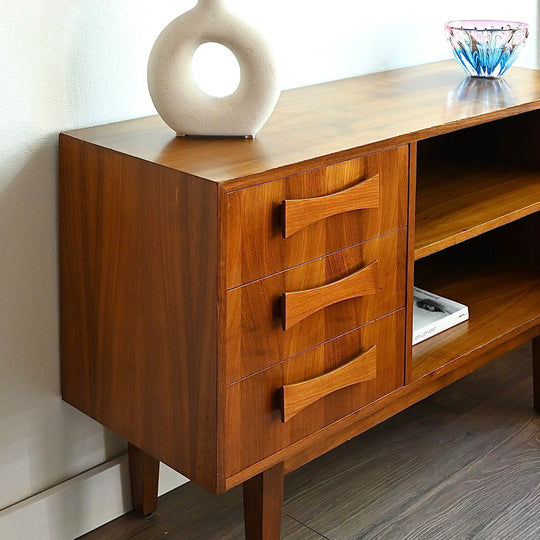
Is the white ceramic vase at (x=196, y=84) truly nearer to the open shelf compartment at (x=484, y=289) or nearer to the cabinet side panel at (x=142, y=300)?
the cabinet side panel at (x=142, y=300)

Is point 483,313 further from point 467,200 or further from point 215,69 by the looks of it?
point 215,69

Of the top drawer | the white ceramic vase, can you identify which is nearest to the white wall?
the white ceramic vase

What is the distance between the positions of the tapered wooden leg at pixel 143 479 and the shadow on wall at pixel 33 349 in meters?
0.08

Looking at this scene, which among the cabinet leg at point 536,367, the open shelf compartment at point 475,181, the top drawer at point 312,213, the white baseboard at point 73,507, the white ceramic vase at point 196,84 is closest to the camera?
the top drawer at point 312,213

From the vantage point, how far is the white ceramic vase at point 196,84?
1.32 m

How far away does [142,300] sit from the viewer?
1328mm

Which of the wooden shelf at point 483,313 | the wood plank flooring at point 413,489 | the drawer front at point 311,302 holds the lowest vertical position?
the wood plank flooring at point 413,489

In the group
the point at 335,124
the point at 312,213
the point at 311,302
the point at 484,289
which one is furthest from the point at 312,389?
the point at 484,289

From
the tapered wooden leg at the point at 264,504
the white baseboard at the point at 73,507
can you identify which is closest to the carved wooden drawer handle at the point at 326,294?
the tapered wooden leg at the point at 264,504

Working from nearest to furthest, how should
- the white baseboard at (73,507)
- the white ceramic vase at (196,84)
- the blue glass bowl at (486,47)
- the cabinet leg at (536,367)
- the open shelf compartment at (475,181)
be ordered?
the white ceramic vase at (196,84) < the white baseboard at (73,507) < the open shelf compartment at (475,181) < the blue glass bowl at (486,47) < the cabinet leg at (536,367)

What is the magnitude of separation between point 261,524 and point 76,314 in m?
0.44

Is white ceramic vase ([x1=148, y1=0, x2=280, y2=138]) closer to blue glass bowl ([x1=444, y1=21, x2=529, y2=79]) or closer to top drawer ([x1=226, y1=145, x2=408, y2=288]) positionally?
top drawer ([x1=226, y1=145, x2=408, y2=288])

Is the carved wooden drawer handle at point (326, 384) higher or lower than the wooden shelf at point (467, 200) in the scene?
lower

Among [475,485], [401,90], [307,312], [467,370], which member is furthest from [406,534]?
[401,90]
